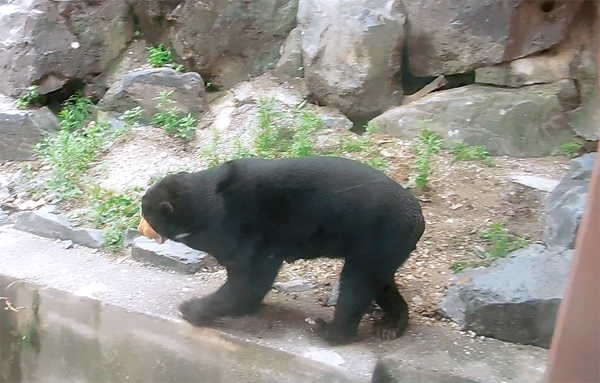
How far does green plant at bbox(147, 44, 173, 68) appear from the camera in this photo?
13.0 ft

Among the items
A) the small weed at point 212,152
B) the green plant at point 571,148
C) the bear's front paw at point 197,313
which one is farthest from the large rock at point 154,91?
the green plant at point 571,148

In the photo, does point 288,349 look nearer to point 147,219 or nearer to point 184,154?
point 147,219

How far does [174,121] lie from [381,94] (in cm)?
104

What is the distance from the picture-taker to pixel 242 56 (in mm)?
3906

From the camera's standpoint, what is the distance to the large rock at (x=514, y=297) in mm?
2014

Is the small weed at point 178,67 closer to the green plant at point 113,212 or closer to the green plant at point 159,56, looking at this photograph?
the green plant at point 159,56

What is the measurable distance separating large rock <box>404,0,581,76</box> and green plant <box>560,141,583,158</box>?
1.90ft

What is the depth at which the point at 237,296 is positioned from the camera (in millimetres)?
2234

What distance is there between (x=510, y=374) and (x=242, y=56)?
252 cm

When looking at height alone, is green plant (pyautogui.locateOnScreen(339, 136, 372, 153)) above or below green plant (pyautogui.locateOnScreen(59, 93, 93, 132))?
above

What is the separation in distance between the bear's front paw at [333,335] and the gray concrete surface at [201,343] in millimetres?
30

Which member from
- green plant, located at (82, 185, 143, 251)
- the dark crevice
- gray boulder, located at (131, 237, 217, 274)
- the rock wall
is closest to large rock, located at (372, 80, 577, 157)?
the rock wall

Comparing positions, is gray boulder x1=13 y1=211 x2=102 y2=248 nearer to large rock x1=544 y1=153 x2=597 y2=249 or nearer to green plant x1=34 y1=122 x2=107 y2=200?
green plant x1=34 y1=122 x2=107 y2=200

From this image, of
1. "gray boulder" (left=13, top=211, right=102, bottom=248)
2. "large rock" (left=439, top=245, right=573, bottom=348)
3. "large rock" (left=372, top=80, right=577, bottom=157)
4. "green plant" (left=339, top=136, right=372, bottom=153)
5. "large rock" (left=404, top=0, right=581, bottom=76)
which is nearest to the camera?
"large rock" (left=439, top=245, right=573, bottom=348)
